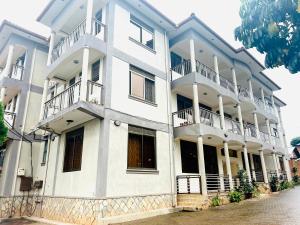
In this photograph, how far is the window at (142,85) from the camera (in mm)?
12197

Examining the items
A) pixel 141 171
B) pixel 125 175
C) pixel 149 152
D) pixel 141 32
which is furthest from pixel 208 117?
pixel 125 175

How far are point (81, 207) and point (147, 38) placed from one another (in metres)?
9.77

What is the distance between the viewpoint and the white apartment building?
9961 millimetres

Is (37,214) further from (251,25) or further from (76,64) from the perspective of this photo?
(251,25)

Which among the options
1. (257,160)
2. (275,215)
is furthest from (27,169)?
(257,160)

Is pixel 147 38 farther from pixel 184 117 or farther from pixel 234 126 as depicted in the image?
pixel 234 126

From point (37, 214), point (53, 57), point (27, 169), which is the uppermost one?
point (53, 57)

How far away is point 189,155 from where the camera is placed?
14977 millimetres

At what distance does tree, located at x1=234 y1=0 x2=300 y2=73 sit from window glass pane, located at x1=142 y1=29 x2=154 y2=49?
34.1 feet

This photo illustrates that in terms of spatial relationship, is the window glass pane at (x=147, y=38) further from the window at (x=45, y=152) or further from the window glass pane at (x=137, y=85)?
the window at (x=45, y=152)

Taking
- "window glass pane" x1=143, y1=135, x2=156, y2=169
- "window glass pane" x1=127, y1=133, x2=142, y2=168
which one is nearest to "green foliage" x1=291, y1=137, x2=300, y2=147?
"window glass pane" x1=143, y1=135, x2=156, y2=169

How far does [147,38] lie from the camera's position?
46.0 feet

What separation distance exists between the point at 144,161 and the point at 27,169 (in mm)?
7259

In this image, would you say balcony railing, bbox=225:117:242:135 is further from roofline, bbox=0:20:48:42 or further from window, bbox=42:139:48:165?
roofline, bbox=0:20:48:42
